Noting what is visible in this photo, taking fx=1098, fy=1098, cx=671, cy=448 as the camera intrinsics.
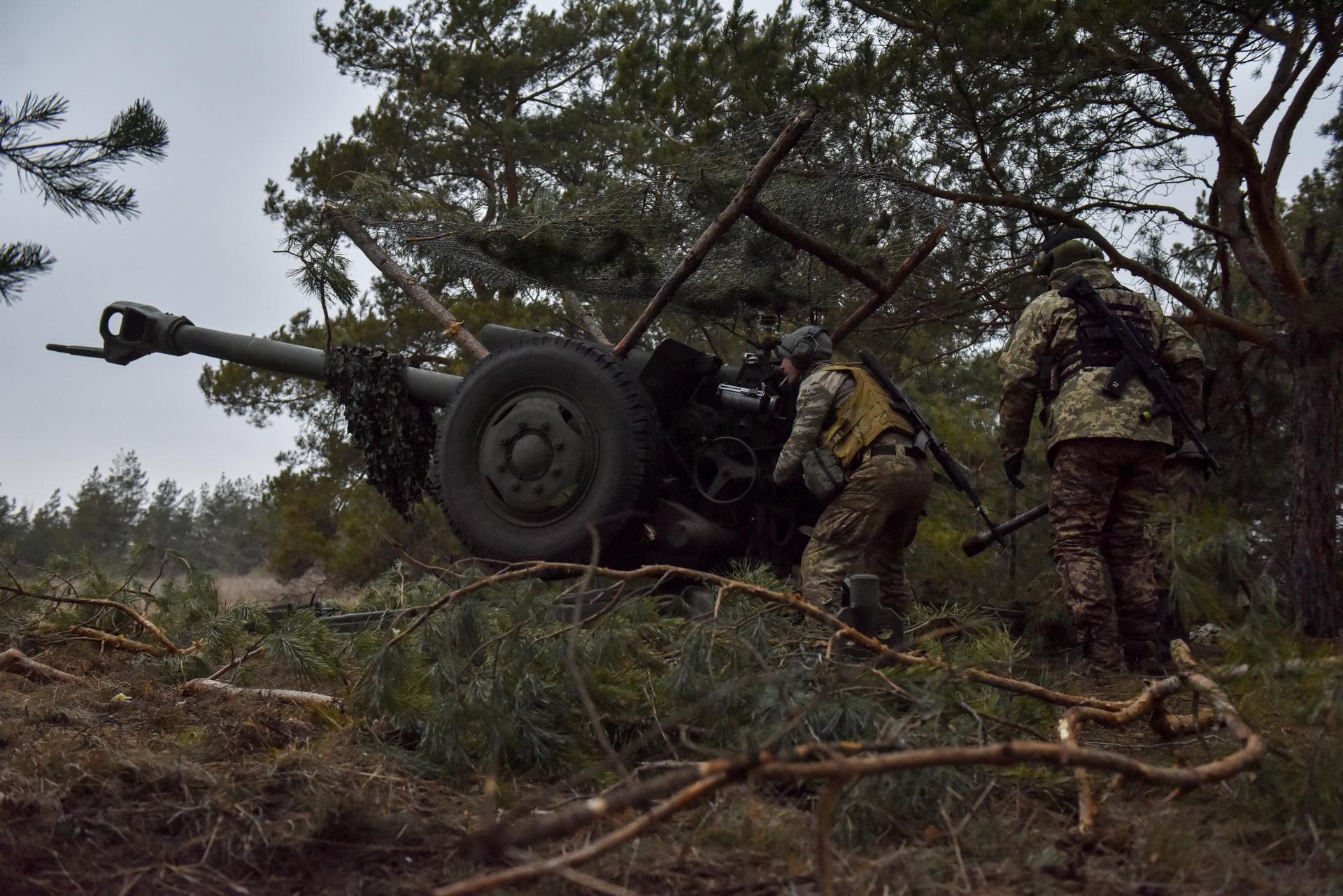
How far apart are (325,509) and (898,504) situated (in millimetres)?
8933

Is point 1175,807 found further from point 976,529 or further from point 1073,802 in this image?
point 976,529

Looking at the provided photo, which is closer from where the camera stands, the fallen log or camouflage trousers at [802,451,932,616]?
the fallen log

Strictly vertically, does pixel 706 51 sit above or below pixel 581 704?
above

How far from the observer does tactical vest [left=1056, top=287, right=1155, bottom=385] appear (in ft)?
15.2

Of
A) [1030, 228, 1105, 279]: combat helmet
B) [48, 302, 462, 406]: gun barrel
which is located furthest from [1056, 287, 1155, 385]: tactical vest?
[48, 302, 462, 406]: gun barrel

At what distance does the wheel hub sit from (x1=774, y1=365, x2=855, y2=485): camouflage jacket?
0.88 metres

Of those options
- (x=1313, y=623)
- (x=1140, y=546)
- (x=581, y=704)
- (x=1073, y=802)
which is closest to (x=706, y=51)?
(x=1140, y=546)

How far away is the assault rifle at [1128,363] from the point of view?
4.54 meters

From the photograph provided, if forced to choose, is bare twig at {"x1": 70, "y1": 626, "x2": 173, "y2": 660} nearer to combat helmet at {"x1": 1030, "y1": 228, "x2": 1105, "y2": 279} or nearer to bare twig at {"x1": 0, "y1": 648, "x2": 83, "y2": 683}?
bare twig at {"x1": 0, "y1": 648, "x2": 83, "y2": 683}

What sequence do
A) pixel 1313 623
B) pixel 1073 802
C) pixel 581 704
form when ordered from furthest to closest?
1. pixel 1313 623
2. pixel 581 704
3. pixel 1073 802

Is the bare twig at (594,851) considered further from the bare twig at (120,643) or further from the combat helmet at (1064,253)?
the combat helmet at (1064,253)

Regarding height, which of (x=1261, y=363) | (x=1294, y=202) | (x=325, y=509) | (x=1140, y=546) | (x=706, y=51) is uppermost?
(x=1294, y=202)

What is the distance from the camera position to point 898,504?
469cm

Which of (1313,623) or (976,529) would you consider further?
(976,529)
